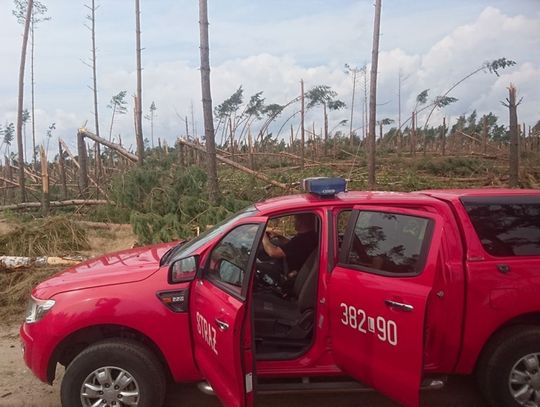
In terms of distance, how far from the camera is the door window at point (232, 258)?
3.42m

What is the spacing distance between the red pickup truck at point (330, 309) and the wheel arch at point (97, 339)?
0.04 ft

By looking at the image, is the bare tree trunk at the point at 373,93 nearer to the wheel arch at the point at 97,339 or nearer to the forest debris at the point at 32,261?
the forest debris at the point at 32,261

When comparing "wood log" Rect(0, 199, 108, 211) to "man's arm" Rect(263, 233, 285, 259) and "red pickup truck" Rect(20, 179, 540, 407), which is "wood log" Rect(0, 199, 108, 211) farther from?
"red pickup truck" Rect(20, 179, 540, 407)

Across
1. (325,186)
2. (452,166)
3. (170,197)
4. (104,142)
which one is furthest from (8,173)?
(325,186)

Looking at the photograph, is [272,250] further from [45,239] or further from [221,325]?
[45,239]

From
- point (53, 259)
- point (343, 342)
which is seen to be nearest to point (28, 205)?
point (53, 259)

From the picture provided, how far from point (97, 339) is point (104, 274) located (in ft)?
1.56

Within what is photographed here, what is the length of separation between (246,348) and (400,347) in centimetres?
96

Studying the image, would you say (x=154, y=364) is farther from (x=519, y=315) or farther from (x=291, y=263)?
(x=519, y=315)

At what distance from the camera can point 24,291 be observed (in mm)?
6977

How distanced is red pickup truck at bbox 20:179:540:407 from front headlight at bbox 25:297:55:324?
1 centimetres

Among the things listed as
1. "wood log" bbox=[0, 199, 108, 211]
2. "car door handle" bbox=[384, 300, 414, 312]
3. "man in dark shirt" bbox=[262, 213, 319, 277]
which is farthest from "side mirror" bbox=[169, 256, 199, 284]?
"wood log" bbox=[0, 199, 108, 211]

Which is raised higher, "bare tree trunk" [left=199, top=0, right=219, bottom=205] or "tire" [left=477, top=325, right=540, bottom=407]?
"bare tree trunk" [left=199, top=0, right=219, bottom=205]

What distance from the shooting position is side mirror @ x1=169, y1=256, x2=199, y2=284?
3596 mm
